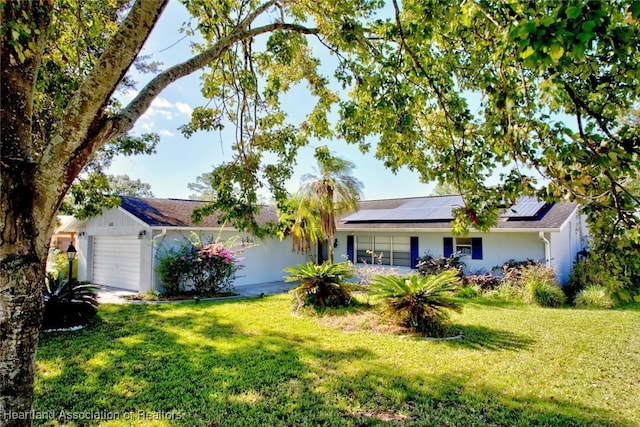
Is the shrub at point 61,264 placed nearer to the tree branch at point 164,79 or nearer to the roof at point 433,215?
the roof at point 433,215

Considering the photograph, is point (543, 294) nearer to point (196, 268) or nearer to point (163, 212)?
point (196, 268)

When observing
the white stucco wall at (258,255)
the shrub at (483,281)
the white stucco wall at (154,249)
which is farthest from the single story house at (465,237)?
the white stucco wall at (154,249)

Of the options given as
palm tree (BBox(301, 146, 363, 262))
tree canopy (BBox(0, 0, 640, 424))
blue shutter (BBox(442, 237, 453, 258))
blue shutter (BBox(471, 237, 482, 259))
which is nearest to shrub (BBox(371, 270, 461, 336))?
tree canopy (BBox(0, 0, 640, 424))

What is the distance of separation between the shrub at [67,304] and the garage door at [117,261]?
547 cm

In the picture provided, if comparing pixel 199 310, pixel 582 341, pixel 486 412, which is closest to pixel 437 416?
pixel 486 412

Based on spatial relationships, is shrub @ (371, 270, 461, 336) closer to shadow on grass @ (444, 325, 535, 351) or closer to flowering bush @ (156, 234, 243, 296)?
shadow on grass @ (444, 325, 535, 351)

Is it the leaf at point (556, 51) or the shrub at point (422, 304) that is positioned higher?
the leaf at point (556, 51)

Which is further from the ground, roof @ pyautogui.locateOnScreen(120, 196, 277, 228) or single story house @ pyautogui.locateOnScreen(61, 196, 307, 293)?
roof @ pyautogui.locateOnScreen(120, 196, 277, 228)

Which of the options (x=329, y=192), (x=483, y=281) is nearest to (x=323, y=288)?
(x=329, y=192)

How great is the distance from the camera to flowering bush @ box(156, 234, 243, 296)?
505 inches

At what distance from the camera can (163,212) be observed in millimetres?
15172

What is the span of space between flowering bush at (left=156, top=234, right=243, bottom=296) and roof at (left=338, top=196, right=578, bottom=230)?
21.5 ft

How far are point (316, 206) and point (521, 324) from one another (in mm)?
7670

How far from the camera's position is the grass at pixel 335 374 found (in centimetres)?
417
